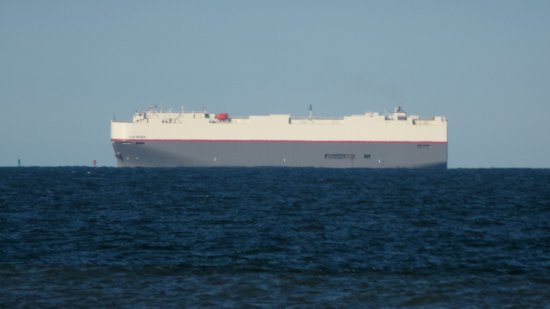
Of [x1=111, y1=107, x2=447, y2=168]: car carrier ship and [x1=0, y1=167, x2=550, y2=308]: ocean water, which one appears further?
[x1=111, y1=107, x2=447, y2=168]: car carrier ship

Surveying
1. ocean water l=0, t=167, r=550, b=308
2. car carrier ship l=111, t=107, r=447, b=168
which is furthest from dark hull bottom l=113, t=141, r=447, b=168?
ocean water l=0, t=167, r=550, b=308

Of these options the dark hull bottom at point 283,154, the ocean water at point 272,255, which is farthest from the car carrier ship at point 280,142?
the ocean water at point 272,255

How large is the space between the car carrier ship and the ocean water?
59382mm

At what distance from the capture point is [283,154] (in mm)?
94000

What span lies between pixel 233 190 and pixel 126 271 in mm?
28901

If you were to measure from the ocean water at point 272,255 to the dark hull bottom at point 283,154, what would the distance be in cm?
5926

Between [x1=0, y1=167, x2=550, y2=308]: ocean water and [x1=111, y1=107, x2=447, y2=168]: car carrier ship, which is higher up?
[x1=111, y1=107, x2=447, y2=168]: car carrier ship

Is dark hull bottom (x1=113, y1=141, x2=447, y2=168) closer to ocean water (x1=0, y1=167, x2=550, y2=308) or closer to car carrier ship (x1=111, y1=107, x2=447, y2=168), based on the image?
car carrier ship (x1=111, y1=107, x2=447, y2=168)

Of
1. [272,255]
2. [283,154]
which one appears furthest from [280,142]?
[272,255]

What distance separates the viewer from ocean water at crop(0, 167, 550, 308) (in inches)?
557

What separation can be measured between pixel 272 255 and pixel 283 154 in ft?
247

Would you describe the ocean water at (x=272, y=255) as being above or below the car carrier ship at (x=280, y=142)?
below

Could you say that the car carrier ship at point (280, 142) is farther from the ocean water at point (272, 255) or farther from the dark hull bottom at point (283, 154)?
the ocean water at point (272, 255)

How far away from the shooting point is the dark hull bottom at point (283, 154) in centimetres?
9325
